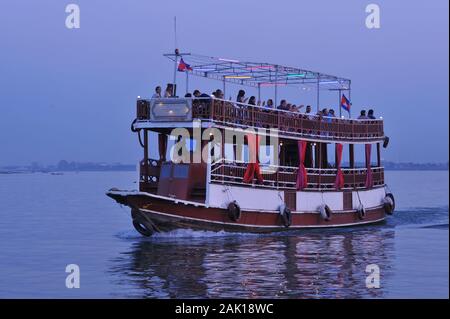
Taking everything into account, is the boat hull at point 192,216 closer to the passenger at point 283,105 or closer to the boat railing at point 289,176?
the boat railing at point 289,176

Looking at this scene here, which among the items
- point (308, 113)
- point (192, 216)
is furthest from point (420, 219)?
point (192, 216)

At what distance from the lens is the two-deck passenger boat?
27156mm

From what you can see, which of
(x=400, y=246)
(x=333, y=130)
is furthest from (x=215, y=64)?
(x=400, y=246)

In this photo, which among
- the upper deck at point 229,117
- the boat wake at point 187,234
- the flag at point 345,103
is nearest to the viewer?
the boat wake at point 187,234

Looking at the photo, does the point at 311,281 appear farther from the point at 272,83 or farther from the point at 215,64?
the point at 272,83

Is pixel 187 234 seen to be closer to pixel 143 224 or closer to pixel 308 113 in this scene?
pixel 143 224

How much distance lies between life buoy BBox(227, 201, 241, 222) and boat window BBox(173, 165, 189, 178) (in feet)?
6.07

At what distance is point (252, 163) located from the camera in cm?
2883

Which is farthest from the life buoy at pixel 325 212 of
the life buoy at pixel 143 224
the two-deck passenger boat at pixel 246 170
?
the life buoy at pixel 143 224

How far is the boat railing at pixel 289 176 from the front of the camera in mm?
27906

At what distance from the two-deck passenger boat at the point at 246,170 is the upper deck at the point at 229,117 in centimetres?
3

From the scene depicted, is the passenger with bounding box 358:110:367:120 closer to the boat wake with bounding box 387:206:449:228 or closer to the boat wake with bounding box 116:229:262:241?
the boat wake with bounding box 387:206:449:228

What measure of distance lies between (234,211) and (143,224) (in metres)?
2.80
